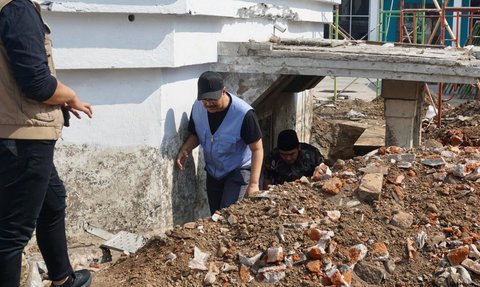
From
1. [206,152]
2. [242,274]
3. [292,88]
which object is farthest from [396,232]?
[292,88]

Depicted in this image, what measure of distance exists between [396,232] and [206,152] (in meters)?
1.99

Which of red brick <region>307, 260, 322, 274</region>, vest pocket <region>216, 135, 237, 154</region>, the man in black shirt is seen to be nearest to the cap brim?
vest pocket <region>216, 135, 237, 154</region>

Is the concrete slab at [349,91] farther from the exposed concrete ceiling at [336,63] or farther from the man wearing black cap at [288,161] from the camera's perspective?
the exposed concrete ceiling at [336,63]

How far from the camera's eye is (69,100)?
3.69 m

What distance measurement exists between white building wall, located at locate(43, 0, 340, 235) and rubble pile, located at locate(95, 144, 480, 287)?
1.03m

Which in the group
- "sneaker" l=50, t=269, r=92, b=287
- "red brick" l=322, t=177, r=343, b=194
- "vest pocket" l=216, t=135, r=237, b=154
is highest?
"vest pocket" l=216, t=135, r=237, b=154

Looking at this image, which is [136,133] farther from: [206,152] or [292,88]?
[292,88]

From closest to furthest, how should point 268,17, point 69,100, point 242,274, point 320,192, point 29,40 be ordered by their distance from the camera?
point 29,40
point 69,100
point 242,274
point 320,192
point 268,17

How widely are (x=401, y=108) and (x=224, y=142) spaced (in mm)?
2031

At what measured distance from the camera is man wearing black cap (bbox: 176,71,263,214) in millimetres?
5590

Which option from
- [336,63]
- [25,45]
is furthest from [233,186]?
[25,45]

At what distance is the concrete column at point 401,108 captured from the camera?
6.80 meters

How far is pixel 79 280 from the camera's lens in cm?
409

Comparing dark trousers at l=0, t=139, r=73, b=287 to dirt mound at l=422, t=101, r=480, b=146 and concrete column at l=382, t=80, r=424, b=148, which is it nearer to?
concrete column at l=382, t=80, r=424, b=148
